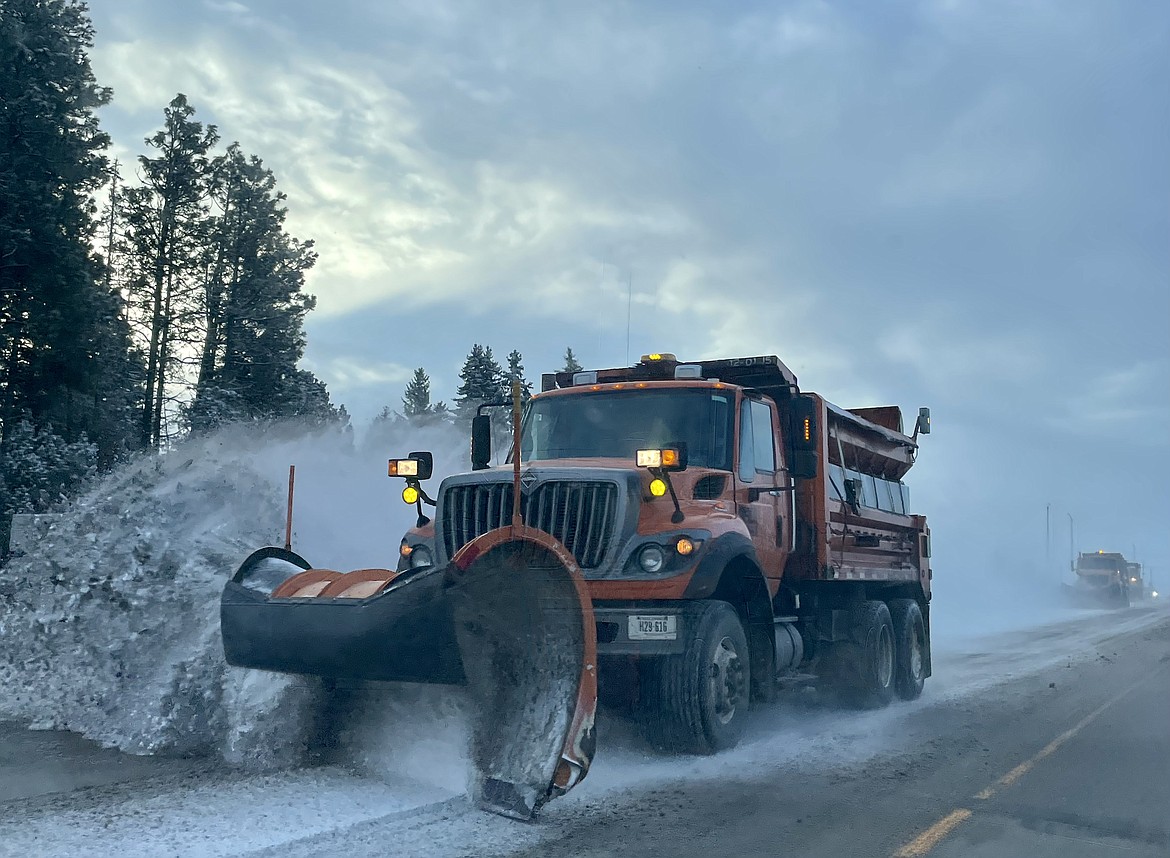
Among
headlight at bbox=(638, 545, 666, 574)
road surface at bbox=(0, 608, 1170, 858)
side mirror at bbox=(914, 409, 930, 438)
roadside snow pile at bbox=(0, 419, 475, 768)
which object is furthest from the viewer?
side mirror at bbox=(914, 409, 930, 438)

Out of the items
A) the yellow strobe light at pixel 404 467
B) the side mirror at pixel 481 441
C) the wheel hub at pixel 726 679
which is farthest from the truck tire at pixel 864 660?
the yellow strobe light at pixel 404 467

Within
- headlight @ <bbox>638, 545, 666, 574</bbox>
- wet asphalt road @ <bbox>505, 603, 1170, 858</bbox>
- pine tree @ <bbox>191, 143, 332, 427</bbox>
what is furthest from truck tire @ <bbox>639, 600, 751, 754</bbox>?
pine tree @ <bbox>191, 143, 332, 427</bbox>

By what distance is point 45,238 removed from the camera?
22969 mm

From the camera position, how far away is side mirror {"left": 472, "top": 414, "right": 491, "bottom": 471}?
9047 mm

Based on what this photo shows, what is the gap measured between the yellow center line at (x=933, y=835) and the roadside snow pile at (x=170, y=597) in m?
4.08

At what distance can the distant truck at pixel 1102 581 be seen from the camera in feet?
177

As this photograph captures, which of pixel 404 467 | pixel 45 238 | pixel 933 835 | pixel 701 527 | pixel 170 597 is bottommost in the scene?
pixel 933 835

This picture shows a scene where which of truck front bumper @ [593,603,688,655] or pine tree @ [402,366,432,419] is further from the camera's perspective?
pine tree @ [402,366,432,419]

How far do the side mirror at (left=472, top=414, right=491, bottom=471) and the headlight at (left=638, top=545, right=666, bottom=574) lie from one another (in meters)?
2.22

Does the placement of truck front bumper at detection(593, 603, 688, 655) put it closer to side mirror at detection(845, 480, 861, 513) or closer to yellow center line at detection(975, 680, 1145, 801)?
yellow center line at detection(975, 680, 1145, 801)

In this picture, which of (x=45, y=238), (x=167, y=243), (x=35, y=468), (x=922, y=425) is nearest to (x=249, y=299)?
(x=167, y=243)

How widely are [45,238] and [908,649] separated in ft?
66.3

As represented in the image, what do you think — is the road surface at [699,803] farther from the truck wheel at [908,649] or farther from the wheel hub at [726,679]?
the truck wheel at [908,649]

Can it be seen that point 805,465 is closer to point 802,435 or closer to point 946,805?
point 802,435
